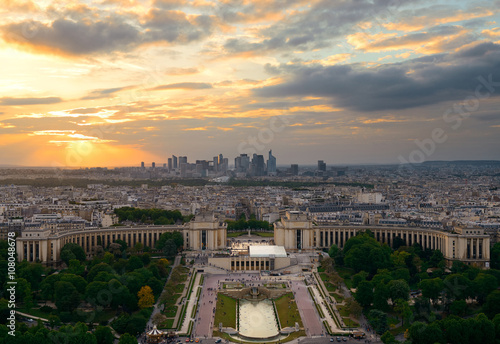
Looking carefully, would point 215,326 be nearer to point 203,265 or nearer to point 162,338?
point 162,338

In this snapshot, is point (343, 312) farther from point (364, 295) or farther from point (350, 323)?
point (350, 323)

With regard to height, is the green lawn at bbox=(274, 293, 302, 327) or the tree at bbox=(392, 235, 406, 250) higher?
the tree at bbox=(392, 235, 406, 250)

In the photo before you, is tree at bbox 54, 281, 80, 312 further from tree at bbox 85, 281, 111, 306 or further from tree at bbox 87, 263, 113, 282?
tree at bbox 87, 263, 113, 282

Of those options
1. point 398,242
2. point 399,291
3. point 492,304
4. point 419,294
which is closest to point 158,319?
point 399,291

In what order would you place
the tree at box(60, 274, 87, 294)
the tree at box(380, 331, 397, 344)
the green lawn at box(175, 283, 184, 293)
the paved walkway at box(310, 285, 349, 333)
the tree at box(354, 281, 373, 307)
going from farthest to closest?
the green lawn at box(175, 283, 184, 293) < the tree at box(60, 274, 87, 294) < the tree at box(354, 281, 373, 307) < the paved walkway at box(310, 285, 349, 333) < the tree at box(380, 331, 397, 344)

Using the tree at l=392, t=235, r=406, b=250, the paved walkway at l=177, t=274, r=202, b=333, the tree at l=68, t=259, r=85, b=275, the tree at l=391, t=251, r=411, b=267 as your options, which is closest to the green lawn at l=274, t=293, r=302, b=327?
the paved walkway at l=177, t=274, r=202, b=333
